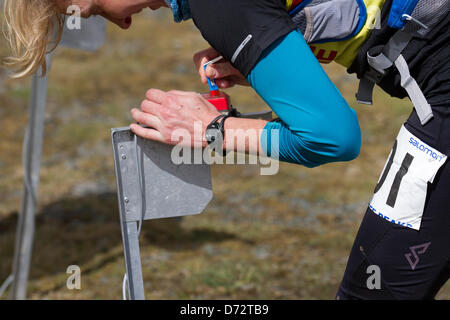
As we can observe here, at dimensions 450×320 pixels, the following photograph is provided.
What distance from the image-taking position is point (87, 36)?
363 centimetres

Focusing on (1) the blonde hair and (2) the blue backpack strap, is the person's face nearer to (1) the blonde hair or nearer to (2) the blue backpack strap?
(1) the blonde hair

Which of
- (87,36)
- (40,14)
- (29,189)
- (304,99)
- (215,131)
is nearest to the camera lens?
(304,99)

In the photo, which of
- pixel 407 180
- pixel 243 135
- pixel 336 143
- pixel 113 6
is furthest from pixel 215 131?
pixel 407 180

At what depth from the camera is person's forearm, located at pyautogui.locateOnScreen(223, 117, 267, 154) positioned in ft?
6.97

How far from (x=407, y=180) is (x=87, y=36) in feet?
7.00

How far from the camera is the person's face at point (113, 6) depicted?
229cm

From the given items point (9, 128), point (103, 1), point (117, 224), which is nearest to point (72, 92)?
Result: point (9, 128)

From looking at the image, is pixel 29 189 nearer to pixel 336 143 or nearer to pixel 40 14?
pixel 40 14

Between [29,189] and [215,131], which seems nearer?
[215,131]

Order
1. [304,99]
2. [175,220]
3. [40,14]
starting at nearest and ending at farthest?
[304,99], [40,14], [175,220]

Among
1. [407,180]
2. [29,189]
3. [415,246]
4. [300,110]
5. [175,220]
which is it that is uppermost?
[300,110]

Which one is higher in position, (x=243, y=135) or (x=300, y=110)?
(x=300, y=110)

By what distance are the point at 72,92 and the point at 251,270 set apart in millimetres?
5362

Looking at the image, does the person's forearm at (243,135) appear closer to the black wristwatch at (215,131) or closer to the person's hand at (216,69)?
the black wristwatch at (215,131)
